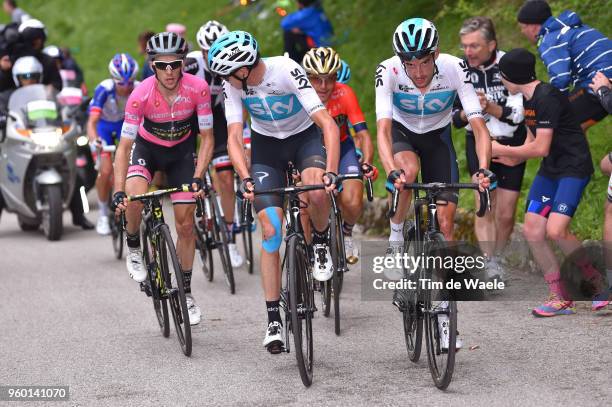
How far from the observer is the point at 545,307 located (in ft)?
27.9

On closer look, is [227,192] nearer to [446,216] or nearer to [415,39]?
[446,216]

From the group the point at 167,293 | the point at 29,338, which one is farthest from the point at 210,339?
the point at 29,338

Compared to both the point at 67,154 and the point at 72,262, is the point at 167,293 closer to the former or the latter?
the point at 72,262

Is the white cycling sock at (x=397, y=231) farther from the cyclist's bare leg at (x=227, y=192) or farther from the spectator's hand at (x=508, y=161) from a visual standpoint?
the cyclist's bare leg at (x=227, y=192)

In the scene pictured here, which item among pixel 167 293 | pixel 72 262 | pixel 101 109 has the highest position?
pixel 101 109

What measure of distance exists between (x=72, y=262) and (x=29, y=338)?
13.4 feet

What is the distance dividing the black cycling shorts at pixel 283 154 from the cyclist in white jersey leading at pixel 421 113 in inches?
24.6

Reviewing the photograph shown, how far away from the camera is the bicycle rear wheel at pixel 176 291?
7.84 metres

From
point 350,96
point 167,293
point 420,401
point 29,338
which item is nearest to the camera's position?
point 420,401

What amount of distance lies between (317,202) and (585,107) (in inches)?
104

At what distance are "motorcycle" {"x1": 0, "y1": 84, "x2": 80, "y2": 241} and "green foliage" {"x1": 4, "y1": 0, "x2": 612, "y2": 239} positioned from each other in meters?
4.29

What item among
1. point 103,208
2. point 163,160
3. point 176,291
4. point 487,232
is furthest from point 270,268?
point 103,208

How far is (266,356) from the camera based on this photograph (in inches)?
307

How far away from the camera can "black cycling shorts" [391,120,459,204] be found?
8367 millimetres
